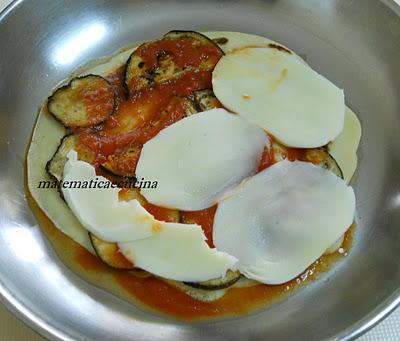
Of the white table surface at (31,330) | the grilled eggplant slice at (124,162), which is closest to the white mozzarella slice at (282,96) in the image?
the grilled eggplant slice at (124,162)

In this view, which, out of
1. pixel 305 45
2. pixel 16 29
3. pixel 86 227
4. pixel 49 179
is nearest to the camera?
pixel 86 227

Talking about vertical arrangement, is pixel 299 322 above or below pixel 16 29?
below

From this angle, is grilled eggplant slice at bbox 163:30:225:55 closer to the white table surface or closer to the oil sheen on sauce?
the oil sheen on sauce

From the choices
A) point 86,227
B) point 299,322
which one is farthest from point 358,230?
point 86,227

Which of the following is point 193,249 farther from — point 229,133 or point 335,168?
point 335,168

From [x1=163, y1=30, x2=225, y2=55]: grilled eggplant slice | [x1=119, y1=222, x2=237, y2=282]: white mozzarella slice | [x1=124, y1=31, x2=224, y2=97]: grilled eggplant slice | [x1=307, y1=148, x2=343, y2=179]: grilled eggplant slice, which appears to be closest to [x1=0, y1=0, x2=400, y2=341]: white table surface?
[x1=119, y1=222, x2=237, y2=282]: white mozzarella slice

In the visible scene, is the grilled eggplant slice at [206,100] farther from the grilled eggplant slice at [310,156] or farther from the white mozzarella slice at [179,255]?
the white mozzarella slice at [179,255]

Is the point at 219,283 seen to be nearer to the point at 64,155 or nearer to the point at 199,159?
the point at 199,159

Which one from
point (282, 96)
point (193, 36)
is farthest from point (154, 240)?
point (193, 36)
